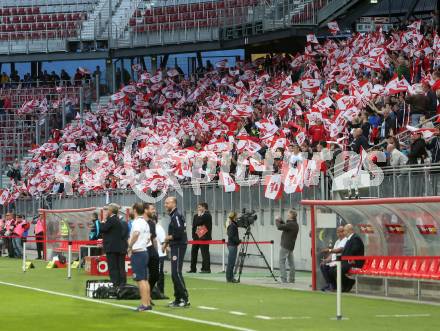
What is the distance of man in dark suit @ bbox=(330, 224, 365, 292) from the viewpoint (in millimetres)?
26719

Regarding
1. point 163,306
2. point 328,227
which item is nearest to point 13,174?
point 328,227

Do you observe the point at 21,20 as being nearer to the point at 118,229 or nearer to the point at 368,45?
the point at 368,45

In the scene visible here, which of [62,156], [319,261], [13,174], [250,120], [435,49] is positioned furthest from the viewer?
[13,174]

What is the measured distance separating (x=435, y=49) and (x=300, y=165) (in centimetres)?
576

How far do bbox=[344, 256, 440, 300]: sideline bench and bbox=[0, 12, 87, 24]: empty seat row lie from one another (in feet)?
153

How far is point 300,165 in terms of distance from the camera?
108 feet

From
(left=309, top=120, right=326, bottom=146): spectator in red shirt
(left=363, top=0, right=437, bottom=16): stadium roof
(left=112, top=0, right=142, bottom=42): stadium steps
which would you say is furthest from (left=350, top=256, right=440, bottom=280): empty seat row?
(left=112, top=0, right=142, bottom=42): stadium steps

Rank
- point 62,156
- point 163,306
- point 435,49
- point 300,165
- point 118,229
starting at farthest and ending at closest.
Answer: point 62,156 → point 435,49 → point 300,165 → point 118,229 → point 163,306

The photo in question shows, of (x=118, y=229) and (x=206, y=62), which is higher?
(x=206, y=62)

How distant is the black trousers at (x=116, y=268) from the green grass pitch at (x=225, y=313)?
1.06m

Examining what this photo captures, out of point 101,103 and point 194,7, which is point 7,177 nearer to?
point 101,103

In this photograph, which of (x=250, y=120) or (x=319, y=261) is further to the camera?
(x=250, y=120)

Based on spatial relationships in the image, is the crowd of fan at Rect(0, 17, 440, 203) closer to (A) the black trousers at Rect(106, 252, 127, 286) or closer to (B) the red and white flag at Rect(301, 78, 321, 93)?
(B) the red and white flag at Rect(301, 78, 321, 93)

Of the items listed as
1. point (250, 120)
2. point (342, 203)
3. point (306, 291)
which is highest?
point (250, 120)
